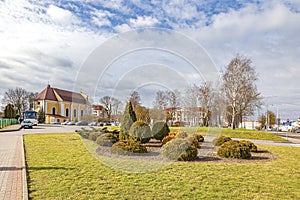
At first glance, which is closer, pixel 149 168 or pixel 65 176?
pixel 65 176

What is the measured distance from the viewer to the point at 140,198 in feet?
17.4

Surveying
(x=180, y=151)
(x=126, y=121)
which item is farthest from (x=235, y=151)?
(x=126, y=121)

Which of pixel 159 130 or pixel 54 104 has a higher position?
pixel 54 104

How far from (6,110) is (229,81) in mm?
51155

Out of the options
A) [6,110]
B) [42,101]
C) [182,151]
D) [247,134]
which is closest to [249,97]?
[247,134]

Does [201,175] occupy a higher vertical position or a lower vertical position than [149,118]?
lower

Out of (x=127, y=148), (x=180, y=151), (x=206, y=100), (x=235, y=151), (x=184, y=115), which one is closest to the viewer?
(x=180, y=151)

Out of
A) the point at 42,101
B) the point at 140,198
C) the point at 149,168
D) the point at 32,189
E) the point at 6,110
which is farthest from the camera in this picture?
the point at 42,101

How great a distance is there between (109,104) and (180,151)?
709cm

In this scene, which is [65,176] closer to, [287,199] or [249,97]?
[287,199]

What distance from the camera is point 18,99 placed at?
72.3 m

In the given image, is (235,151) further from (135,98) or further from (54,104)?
(54,104)

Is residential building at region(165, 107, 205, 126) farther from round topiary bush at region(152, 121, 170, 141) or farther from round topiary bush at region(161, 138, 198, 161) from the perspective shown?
round topiary bush at region(161, 138, 198, 161)

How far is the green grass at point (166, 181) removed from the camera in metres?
5.59
